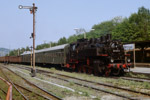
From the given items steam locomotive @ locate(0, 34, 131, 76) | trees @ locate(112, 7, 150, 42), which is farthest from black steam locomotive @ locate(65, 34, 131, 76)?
trees @ locate(112, 7, 150, 42)

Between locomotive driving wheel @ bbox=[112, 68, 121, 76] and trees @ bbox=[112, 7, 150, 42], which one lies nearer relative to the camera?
locomotive driving wheel @ bbox=[112, 68, 121, 76]

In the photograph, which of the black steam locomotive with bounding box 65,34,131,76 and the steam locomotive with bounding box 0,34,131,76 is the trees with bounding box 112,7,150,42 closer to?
the steam locomotive with bounding box 0,34,131,76

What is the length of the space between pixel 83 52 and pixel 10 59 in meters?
36.7

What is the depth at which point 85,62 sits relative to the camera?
1712 cm

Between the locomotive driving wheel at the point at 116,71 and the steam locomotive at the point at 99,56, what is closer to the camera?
the steam locomotive at the point at 99,56

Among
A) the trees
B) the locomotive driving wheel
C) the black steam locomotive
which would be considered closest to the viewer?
the black steam locomotive

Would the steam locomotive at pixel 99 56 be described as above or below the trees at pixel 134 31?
below

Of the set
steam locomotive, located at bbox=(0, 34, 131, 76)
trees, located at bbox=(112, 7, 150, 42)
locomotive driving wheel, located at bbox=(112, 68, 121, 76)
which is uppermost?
trees, located at bbox=(112, 7, 150, 42)

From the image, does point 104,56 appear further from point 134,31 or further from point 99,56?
point 134,31

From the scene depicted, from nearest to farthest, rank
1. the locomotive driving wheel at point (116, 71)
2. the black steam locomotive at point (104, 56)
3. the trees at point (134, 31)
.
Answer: the black steam locomotive at point (104, 56) → the locomotive driving wheel at point (116, 71) → the trees at point (134, 31)

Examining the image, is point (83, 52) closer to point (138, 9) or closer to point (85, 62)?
point (85, 62)

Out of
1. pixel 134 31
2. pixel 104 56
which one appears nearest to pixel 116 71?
pixel 104 56

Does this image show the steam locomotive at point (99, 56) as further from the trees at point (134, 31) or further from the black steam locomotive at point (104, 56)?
the trees at point (134, 31)

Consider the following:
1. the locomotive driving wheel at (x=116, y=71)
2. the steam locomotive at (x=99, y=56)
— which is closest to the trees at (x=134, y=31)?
the steam locomotive at (x=99, y=56)
